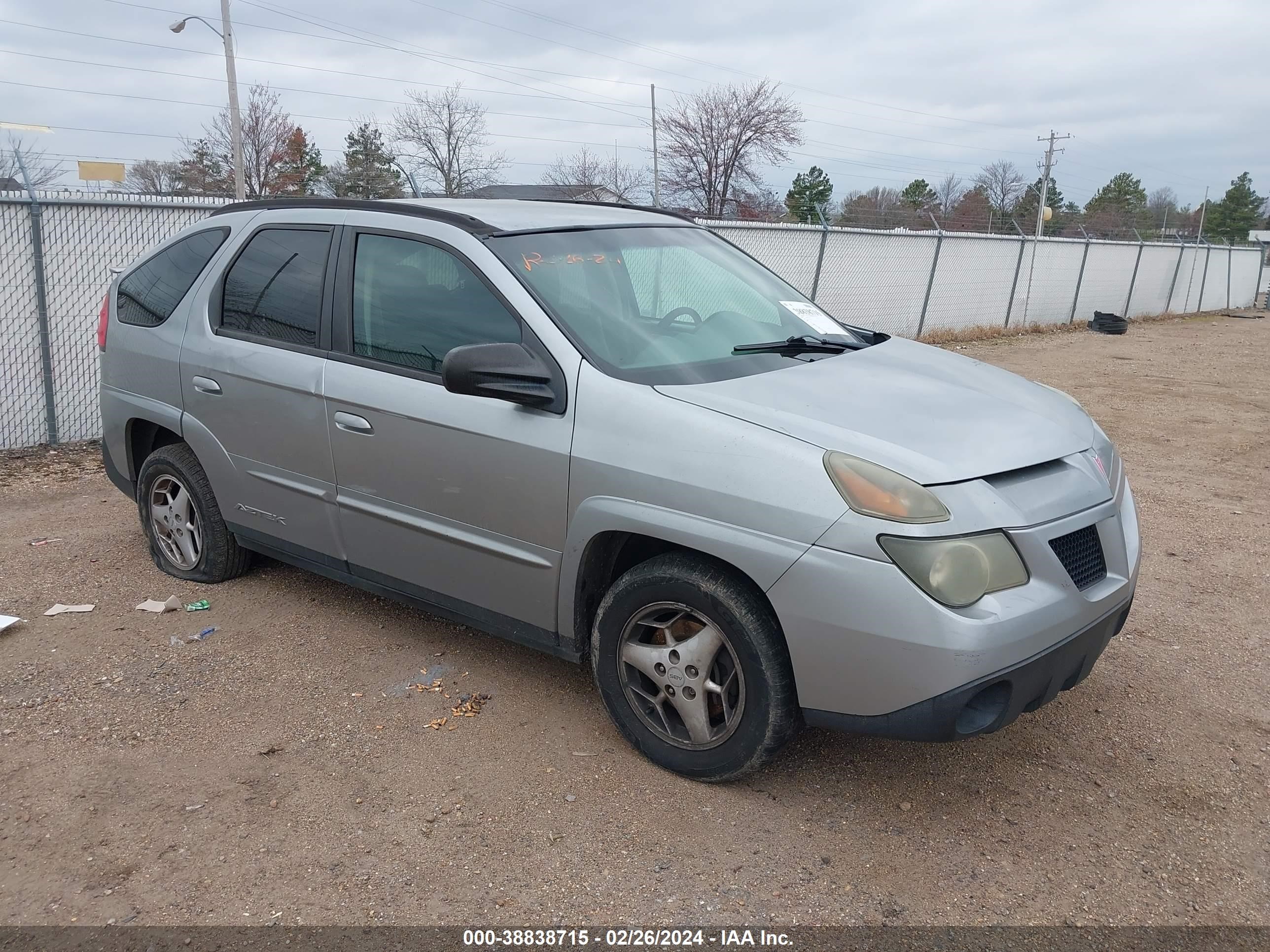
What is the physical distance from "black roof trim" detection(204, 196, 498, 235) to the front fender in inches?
46.4

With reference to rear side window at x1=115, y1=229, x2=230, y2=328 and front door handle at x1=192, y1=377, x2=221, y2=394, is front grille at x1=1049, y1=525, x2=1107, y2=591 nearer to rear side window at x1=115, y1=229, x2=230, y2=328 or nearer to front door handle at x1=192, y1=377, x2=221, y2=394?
front door handle at x1=192, y1=377, x2=221, y2=394

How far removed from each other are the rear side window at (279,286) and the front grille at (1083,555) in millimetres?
2845

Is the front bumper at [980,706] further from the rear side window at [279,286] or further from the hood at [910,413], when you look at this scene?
the rear side window at [279,286]

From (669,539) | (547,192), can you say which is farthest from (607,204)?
(547,192)

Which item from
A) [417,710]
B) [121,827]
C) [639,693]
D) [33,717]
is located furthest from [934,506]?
[33,717]

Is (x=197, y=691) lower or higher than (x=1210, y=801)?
lower

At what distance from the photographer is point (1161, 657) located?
4262 millimetres

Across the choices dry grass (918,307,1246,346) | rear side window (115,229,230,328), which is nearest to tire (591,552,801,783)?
rear side window (115,229,230,328)

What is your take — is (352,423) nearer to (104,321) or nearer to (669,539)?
(669,539)

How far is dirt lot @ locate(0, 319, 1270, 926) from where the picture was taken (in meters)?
2.71

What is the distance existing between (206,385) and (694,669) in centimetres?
266

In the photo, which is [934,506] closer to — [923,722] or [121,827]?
[923,722]

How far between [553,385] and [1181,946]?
2.35 m

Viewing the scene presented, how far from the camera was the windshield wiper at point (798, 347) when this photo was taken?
360 cm
